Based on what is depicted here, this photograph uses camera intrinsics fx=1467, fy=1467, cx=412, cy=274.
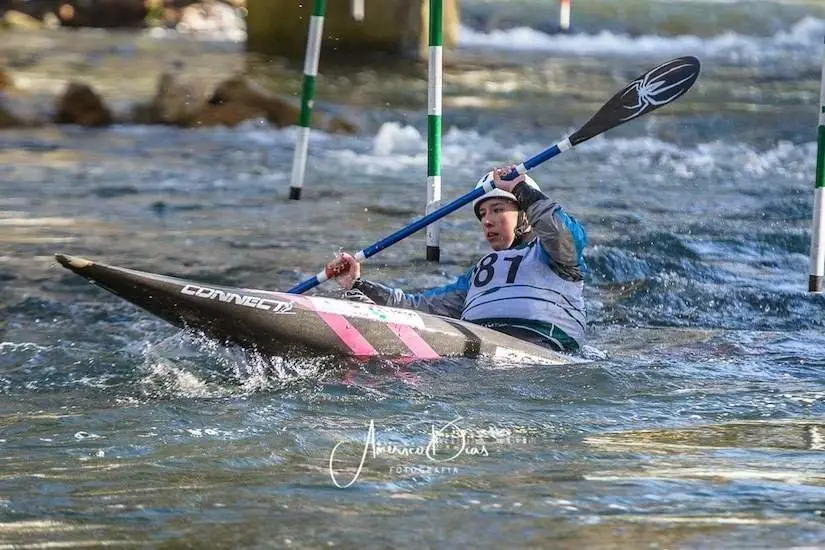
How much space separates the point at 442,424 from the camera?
485 centimetres

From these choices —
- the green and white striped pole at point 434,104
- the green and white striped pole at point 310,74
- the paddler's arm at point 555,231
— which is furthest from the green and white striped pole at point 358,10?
the paddler's arm at point 555,231

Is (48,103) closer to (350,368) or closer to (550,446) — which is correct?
(350,368)

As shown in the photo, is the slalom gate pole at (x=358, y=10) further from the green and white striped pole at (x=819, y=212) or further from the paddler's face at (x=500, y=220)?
the paddler's face at (x=500, y=220)

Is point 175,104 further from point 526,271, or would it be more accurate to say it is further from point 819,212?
point 526,271

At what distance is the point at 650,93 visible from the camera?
279 inches

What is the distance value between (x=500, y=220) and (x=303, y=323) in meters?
1.12

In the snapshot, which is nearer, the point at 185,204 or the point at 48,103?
the point at 185,204

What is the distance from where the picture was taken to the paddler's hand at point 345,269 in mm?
6324

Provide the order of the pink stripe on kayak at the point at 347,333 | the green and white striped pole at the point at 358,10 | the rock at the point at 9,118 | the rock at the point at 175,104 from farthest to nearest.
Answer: the green and white striped pole at the point at 358,10 → the rock at the point at 175,104 → the rock at the point at 9,118 → the pink stripe on kayak at the point at 347,333

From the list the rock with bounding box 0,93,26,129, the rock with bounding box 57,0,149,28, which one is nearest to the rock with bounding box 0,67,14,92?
the rock with bounding box 0,93,26,129

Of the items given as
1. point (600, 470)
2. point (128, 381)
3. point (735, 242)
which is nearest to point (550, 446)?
point (600, 470)

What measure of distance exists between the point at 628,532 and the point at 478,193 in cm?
284

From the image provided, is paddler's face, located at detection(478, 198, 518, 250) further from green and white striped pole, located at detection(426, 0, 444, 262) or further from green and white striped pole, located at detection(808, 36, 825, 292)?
green and white striped pole, located at detection(808, 36, 825, 292)

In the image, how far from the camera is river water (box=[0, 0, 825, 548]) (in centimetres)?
383
